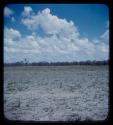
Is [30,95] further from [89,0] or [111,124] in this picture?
[89,0]

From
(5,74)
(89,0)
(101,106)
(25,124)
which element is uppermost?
(89,0)

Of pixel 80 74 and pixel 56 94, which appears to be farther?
pixel 80 74

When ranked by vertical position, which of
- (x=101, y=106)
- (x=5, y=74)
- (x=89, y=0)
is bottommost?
(x=101, y=106)

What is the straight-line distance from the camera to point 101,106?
7.39ft

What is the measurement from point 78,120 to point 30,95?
63 centimetres

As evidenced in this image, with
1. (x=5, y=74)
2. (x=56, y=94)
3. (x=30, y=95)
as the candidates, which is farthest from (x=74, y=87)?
(x=5, y=74)

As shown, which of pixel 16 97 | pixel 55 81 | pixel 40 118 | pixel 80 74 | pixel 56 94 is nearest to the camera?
pixel 40 118

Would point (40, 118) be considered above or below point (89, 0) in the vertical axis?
below

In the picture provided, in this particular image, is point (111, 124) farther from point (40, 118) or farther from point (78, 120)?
point (40, 118)

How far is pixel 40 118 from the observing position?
7.39 ft

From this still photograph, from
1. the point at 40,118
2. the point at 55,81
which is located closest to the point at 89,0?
the point at 40,118

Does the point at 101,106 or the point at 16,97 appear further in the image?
the point at 16,97

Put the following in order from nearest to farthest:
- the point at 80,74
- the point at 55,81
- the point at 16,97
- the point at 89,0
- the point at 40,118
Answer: the point at 89,0 < the point at 40,118 < the point at 16,97 < the point at 55,81 < the point at 80,74

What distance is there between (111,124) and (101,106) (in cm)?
18
